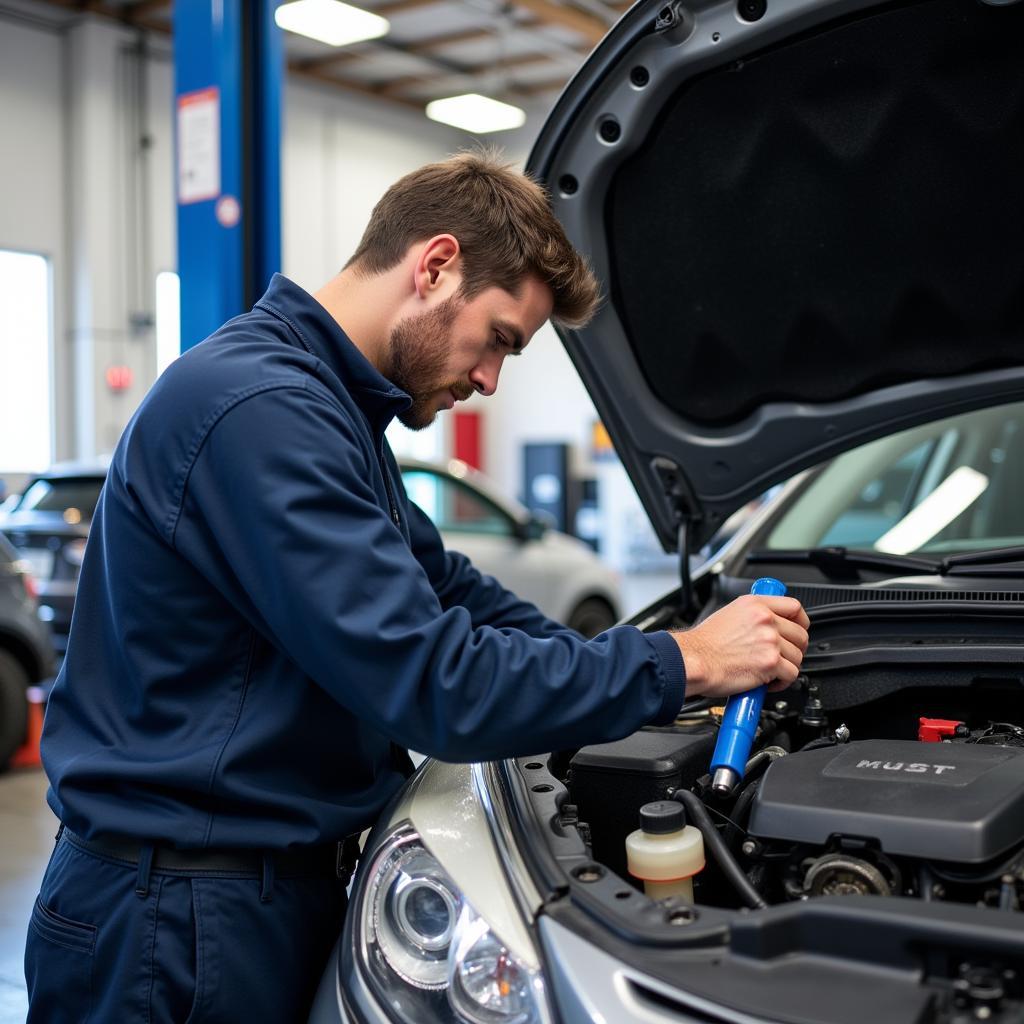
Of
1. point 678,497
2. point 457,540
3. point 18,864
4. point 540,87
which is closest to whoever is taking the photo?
point 678,497

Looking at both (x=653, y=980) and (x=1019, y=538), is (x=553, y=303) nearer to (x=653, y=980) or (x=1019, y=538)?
(x=653, y=980)

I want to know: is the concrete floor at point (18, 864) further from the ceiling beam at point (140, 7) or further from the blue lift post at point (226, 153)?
the ceiling beam at point (140, 7)

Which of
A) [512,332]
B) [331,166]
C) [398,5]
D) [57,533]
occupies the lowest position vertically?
[57,533]

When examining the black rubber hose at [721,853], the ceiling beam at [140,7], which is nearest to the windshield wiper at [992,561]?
the black rubber hose at [721,853]

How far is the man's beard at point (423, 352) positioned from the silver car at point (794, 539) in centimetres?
51

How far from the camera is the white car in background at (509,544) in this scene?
607 cm

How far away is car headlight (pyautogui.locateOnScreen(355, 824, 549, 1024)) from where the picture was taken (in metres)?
1.17

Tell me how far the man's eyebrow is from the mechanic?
3 cm

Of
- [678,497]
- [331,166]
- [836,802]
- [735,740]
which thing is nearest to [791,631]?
[735,740]

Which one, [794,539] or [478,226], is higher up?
[478,226]

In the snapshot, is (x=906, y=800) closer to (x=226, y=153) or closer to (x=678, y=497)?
(x=678, y=497)

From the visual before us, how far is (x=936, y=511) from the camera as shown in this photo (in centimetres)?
253

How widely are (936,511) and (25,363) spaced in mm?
9410

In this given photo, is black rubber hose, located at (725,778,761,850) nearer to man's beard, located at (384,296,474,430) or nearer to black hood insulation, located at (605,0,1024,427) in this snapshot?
man's beard, located at (384,296,474,430)
